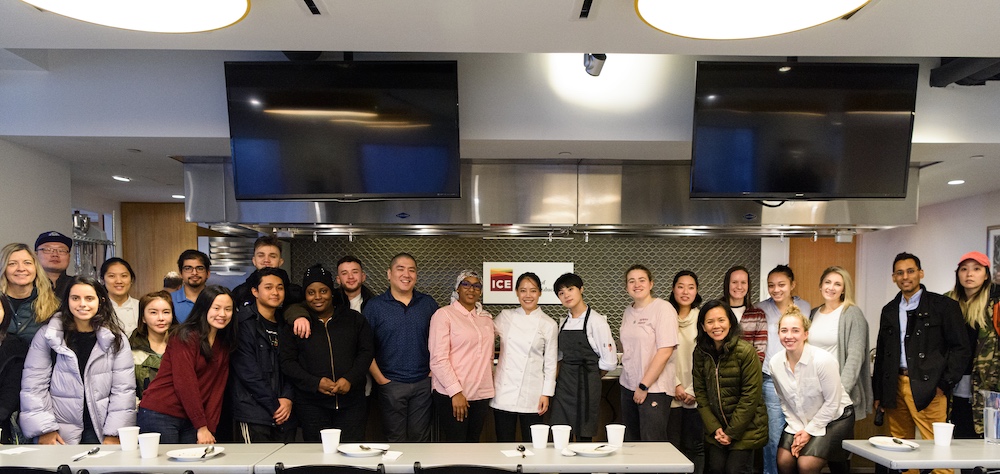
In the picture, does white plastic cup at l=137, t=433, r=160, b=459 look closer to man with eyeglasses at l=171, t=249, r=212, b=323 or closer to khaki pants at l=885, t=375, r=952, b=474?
man with eyeglasses at l=171, t=249, r=212, b=323

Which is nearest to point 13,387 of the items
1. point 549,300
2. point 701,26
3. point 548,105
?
point 548,105

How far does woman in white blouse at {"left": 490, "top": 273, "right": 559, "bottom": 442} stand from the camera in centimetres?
396

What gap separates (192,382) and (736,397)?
107 inches

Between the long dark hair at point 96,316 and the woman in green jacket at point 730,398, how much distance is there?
9.58 feet

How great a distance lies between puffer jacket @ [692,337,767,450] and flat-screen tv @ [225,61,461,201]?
67.1 inches

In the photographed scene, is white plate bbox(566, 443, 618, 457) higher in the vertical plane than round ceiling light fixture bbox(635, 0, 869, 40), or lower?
lower

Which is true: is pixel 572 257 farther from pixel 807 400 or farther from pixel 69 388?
pixel 69 388

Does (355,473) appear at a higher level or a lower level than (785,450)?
higher

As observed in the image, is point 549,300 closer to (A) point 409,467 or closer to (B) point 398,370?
(B) point 398,370

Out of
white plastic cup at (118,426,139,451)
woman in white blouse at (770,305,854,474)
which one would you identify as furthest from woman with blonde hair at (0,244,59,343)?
woman in white blouse at (770,305,854,474)

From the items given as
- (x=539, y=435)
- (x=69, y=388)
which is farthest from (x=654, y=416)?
(x=69, y=388)

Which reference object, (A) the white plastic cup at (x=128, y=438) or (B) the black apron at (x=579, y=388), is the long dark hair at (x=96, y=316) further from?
(B) the black apron at (x=579, y=388)

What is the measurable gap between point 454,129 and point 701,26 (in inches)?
72.6

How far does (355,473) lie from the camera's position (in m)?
2.30
